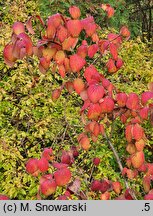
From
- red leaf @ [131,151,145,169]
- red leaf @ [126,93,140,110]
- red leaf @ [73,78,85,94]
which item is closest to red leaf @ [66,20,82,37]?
red leaf @ [73,78,85,94]

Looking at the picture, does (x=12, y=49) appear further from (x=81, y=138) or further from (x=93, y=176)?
(x=93, y=176)

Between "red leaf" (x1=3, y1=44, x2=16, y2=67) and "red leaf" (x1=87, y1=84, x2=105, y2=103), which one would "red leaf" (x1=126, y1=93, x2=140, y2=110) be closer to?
"red leaf" (x1=87, y1=84, x2=105, y2=103)

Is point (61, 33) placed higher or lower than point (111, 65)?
higher

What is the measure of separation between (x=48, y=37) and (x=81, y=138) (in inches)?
16.5

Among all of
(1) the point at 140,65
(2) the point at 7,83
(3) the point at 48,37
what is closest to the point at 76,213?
(3) the point at 48,37

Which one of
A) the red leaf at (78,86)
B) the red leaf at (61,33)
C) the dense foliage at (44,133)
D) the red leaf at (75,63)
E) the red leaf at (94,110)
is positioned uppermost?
the red leaf at (61,33)

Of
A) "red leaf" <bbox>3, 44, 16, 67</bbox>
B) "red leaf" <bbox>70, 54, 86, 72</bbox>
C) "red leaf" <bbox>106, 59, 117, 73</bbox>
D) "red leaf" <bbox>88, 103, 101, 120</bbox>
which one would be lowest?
"red leaf" <bbox>88, 103, 101, 120</bbox>

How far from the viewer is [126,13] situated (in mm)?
4898

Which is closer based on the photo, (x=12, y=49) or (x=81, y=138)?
(x=12, y=49)

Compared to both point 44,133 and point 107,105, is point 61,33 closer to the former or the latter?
point 107,105

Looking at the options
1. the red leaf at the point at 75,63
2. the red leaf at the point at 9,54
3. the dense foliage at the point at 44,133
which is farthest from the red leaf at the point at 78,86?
the dense foliage at the point at 44,133

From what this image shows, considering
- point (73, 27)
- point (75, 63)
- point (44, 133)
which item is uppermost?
point (73, 27)

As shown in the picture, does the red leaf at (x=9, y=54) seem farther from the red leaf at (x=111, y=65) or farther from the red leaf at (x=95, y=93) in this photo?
the red leaf at (x=111, y=65)

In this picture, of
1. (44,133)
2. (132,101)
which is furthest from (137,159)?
(44,133)
